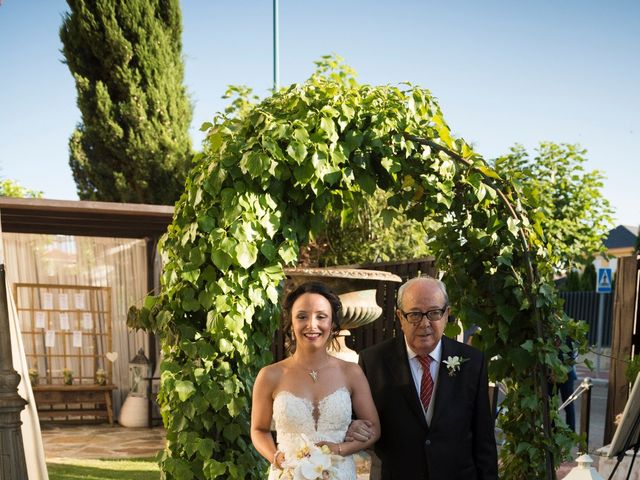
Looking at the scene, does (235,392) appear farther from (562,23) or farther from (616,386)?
(562,23)

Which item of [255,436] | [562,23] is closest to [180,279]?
[255,436]

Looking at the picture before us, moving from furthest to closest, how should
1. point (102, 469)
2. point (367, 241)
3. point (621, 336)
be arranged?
point (367, 241) → point (102, 469) → point (621, 336)

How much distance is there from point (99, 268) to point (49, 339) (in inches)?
49.1

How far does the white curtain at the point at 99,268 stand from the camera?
11531mm

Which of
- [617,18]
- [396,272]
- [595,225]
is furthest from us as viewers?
[617,18]

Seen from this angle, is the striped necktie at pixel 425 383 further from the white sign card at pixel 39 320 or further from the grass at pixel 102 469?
the white sign card at pixel 39 320

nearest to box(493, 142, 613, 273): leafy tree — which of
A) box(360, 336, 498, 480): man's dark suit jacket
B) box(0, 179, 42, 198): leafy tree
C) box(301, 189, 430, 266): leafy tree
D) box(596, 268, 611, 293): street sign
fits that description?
box(596, 268, 611, 293): street sign

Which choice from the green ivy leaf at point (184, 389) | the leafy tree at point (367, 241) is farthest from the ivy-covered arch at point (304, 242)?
the leafy tree at point (367, 241)

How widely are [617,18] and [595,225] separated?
6.73m

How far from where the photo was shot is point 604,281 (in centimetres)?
1864

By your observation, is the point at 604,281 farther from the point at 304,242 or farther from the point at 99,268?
the point at 304,242

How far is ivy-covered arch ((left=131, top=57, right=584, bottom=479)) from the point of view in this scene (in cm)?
454

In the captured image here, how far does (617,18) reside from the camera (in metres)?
21.0

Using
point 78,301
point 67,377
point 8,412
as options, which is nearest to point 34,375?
point 67,377
